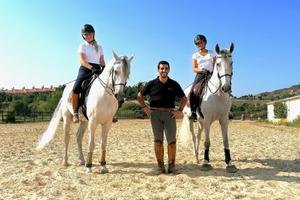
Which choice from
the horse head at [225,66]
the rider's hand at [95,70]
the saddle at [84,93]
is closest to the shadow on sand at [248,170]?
the saddle at [84,93]

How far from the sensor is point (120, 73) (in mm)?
6020

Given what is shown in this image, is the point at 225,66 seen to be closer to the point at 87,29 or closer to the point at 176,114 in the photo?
the point at 176,114

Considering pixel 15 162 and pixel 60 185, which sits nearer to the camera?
pixel 60 185

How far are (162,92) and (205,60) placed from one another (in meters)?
1.65

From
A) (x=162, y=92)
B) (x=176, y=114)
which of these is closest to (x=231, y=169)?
(x=176, y=114)

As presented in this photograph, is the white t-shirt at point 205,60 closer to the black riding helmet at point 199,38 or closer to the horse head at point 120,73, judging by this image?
the black riding helmet at point 199,38

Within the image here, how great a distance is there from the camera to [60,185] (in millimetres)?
5715

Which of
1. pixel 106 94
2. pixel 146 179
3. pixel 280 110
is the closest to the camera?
pixel 146 179

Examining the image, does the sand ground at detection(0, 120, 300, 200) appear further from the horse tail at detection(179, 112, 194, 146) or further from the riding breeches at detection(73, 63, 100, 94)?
the riding breeches at detection(73, 63, 100, 94)

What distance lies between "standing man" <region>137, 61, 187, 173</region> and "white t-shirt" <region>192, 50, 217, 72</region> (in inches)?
51.3

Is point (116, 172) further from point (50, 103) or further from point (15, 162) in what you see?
point (50, 103)

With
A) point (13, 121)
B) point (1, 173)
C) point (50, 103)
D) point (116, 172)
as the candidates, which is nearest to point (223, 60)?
point (116, 172)

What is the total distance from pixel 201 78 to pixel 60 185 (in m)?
3.84

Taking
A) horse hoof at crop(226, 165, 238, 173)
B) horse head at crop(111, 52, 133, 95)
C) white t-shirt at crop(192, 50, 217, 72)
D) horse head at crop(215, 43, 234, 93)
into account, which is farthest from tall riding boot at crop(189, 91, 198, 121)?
horse head at crop(111, 52, 133, 95)
